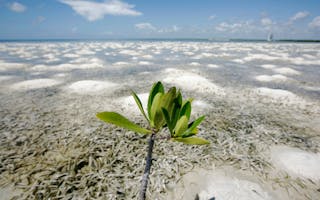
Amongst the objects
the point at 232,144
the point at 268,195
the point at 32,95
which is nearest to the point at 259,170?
the point at 268,195

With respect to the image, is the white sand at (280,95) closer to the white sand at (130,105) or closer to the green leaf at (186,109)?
the white sand at (130,105)

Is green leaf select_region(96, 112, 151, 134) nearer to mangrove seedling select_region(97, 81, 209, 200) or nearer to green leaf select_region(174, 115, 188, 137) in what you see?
mangrove seedling select_region(97, 81, 209, 200)

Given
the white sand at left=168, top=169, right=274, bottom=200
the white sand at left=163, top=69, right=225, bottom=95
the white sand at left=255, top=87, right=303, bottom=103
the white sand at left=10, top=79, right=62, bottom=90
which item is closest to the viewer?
the white sand at left=168, top=169, right=274, bottom=200

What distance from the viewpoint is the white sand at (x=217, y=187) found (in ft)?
6.61

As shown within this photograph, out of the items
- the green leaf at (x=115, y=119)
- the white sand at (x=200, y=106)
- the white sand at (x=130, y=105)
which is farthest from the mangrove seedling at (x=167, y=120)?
the white sand at (x=200, y=106)

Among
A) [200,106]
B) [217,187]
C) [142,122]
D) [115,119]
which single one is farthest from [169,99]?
[200,106]

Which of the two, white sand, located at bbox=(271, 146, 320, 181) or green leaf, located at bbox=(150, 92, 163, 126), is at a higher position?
green leaf, located at bbox=(150, 92, 163, 126)

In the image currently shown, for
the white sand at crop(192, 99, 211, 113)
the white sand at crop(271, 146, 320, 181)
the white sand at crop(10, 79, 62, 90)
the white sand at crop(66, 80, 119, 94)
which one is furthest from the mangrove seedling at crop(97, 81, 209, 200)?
the white sand at crop(10, 79, 62, 90)

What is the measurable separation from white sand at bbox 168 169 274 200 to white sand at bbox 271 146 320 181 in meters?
0.69

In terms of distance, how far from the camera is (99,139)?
306 cm

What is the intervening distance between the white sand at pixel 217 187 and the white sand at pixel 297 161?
69cm

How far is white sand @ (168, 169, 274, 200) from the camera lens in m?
2.01

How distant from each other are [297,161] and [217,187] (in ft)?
4.69

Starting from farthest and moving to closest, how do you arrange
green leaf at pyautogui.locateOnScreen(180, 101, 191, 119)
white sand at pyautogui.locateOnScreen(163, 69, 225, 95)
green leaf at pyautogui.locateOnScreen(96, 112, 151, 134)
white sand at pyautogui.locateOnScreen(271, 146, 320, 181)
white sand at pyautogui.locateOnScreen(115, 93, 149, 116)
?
white sand at pyautogui.locateOnScreen(163, 69, 225, 95)
white sand at pyautogui.locateOnScreen(115, 93, 149, 116)
white sand at pyautogui.locateOnScreen(271, 146, 320, 181)
green leaf at pyautogui.locateOnScreen(180, 101, 191, 119)
green leaf at pyautogui.locateOnScreen(96, 112, 151, 134)
